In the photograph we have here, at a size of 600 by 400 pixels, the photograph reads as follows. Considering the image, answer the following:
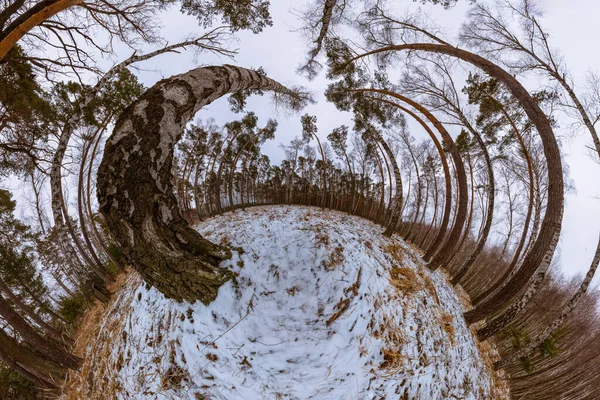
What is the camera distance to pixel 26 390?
5.57 m

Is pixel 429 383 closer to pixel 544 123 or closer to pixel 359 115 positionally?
pixel 544 123

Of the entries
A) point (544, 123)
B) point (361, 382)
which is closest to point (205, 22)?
point (544, 123)

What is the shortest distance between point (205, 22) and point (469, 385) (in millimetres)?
10531

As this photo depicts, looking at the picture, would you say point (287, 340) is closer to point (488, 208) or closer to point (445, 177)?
point (445, 177)

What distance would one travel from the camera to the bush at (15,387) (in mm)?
5328

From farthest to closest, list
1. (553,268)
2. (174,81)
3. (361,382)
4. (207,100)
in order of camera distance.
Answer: (553,268) < (361,382) < (207,100) < (174,81)

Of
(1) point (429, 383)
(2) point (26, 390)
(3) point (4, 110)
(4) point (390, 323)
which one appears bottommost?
(2) point (26, 390)

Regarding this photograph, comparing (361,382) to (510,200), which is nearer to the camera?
(361,382)

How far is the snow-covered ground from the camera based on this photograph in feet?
12.3

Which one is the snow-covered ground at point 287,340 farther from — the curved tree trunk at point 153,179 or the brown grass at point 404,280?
the curved tree trunk at point 153,179

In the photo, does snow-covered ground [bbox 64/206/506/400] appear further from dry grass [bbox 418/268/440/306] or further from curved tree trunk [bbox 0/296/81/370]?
dry grass [bbox 418/268/440/306]

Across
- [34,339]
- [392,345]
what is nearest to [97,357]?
[34,339]

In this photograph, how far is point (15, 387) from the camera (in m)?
5.49

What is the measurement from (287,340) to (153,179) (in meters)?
3.50
